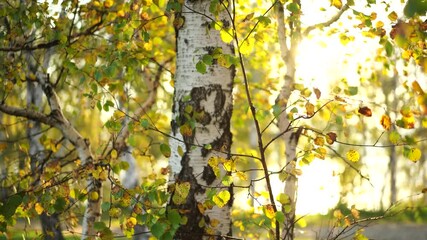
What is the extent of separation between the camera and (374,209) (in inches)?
616

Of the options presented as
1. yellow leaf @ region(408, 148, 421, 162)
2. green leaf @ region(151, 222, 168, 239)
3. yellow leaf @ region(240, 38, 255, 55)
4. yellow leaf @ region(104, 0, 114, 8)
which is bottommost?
green leaf @ region(151, 222, 168, 239)

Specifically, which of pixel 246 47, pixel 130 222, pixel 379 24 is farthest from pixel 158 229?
pixel 379 24

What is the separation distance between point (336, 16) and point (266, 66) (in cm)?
241

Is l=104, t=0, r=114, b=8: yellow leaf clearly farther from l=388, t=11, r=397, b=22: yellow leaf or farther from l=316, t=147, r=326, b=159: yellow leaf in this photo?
→ l=316, t=147, r=326, b=159: yellow leaf

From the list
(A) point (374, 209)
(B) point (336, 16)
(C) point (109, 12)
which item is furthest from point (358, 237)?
(A) point (374, 209)

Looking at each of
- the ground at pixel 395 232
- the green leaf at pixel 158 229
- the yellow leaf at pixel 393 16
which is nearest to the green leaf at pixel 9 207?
A: the green leaf at pixel 158 229

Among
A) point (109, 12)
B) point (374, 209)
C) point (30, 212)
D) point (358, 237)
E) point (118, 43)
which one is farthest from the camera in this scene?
point (374, 209)

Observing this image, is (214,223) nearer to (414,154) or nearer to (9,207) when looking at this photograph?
(9,207)

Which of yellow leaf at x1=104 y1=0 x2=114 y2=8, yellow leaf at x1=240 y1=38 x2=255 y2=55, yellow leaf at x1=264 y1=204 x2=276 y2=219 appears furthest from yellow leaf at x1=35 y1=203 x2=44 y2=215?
yellow leaf at x1=104 y1=0 x2=114 y2=8

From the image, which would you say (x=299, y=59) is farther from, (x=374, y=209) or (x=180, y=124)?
(x=374, y=209)

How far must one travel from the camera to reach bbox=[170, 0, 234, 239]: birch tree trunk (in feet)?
12.0

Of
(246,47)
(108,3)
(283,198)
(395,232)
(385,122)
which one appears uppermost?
(108,3)

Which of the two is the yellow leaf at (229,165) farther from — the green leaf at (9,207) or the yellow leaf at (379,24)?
the yellow leaf at (379,24)

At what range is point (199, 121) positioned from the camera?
372cm
